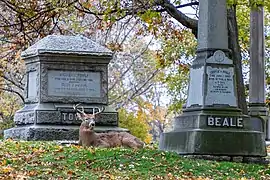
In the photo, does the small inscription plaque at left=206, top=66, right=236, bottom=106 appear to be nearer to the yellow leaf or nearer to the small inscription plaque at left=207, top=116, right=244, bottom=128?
the small inscription plaque at left=207, top=116, right=244, bottom=128

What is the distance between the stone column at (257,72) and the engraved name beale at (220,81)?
976 centimetres

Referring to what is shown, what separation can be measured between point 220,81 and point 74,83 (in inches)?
187

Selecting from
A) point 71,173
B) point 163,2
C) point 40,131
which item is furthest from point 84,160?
point 163,2

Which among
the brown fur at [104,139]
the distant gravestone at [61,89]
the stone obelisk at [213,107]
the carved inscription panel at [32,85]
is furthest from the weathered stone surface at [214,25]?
the carved inscription panel at [32,85]

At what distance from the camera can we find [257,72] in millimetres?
22766

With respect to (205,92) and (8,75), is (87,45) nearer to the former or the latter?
(205,92)

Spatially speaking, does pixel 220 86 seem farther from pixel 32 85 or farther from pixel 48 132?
pixel 32 85

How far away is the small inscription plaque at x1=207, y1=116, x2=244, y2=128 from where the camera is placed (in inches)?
495

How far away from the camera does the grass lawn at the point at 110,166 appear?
9828mm

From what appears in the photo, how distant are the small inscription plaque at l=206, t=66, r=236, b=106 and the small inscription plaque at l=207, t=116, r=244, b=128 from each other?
0.97ft

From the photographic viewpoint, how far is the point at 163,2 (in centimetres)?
1844

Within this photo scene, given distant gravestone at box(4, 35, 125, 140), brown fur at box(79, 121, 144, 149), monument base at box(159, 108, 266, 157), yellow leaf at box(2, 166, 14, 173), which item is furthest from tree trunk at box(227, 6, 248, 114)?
yellow leaf at box(2, 166, 14, 173)

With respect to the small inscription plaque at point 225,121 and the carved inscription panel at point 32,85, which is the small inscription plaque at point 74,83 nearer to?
the carved inscription panel at point 32,85

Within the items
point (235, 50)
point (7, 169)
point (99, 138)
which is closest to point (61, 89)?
point (99, 138)
